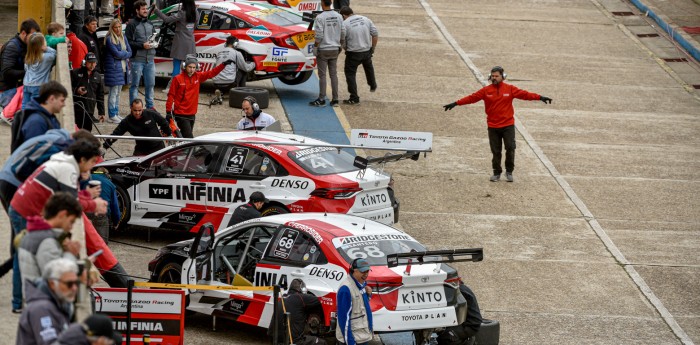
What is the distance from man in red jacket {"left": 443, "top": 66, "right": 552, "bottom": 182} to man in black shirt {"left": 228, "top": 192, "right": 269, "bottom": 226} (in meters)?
5.79

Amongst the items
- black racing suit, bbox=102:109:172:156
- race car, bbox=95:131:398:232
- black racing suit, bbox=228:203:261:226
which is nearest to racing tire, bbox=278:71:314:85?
black racing suit, bbox=102:109:172:156

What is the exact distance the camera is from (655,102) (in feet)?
88.4

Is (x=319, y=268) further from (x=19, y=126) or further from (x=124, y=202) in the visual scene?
(x=124, y=202)

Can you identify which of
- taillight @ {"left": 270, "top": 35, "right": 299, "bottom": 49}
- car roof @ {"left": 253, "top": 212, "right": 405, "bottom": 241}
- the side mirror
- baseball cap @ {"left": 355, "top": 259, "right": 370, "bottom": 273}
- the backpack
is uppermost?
the backpack

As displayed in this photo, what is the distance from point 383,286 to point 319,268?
34.8 inches

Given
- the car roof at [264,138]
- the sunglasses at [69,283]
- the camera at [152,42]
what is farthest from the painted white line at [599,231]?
the sunglasses at [69,283]

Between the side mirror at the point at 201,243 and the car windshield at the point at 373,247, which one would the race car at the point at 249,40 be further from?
the car windshield at the point at 373,247

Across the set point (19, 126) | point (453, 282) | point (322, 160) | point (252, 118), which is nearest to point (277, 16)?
point (252, 118)

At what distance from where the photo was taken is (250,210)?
15.5 metres

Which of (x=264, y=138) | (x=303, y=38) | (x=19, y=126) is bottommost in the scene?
(x=303, y=38)

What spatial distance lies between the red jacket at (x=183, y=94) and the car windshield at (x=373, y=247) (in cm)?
720

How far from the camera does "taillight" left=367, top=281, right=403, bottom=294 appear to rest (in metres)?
12.7

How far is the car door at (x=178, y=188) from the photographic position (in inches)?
667

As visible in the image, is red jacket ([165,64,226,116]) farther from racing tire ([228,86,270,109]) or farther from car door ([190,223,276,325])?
car door ([190,223,276,325])
